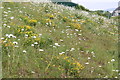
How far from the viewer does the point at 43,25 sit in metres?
10.6

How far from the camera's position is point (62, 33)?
10.1 meters

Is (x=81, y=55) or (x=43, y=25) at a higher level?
(x=43, y=25)

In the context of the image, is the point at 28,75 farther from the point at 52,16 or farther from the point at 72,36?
the point at 52,16

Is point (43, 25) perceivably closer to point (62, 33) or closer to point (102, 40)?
point (62, 33)

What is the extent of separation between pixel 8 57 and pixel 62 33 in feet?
14.4

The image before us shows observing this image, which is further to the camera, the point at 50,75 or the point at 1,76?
the point at 50,75

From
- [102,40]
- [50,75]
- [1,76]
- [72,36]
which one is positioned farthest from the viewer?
[102,40]

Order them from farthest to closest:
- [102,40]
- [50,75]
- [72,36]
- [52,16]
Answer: [52,16] < [102,40] < [72,36] < [50,75]

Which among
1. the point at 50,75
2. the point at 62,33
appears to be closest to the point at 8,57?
the point at 50,75

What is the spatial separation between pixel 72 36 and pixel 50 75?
428 cm

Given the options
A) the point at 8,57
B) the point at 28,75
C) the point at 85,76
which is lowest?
the point at 85,76

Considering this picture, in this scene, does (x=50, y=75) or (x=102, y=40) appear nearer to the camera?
(x=50, y=75)

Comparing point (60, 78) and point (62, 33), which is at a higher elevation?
point (62, 33)

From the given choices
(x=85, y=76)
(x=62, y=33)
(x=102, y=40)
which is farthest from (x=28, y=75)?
(x=102, y=40)
